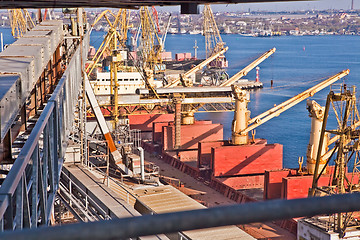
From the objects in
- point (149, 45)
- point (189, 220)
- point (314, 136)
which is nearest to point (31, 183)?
point (189, 220)

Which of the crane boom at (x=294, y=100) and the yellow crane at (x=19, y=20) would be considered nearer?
the crane boom at (x=294, y=100)

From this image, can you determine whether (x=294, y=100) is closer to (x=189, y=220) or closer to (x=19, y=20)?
(x=189, y=220)

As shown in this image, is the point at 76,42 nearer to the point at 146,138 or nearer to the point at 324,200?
the point at 324,200

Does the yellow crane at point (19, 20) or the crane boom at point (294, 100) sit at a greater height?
the yellow crane at point (19, 20)

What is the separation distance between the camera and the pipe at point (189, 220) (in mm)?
1016

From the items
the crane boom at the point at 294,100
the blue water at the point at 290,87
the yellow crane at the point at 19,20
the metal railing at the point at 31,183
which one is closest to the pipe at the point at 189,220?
the metal railing at the point at 31,183

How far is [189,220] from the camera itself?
1.08 m

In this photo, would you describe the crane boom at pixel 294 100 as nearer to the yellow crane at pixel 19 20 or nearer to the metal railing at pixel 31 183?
the yellow crane at pixel 19 20

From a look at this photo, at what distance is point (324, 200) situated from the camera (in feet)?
3.77

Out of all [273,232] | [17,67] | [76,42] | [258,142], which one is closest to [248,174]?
[258,142]

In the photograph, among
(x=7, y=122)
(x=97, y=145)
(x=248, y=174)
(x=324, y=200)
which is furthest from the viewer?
(x=248, y=174)

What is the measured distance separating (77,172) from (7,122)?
300 inches

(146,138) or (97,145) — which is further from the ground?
(97,145)

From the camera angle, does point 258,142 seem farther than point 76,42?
Yes
